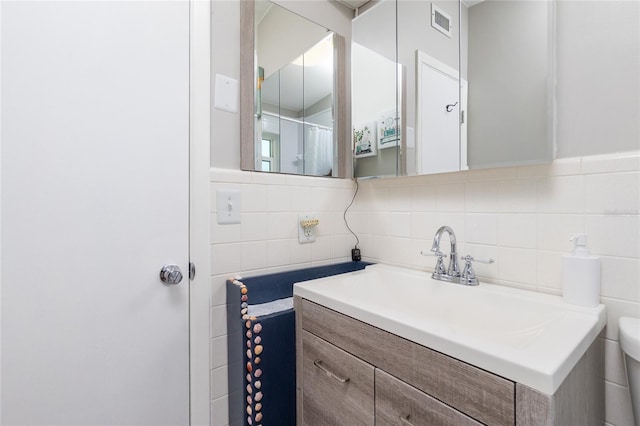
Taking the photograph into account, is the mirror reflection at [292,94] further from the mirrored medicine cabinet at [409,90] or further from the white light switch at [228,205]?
the white light switch at [228,205]

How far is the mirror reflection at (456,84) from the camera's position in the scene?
901 millimetres

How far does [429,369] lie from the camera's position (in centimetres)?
65

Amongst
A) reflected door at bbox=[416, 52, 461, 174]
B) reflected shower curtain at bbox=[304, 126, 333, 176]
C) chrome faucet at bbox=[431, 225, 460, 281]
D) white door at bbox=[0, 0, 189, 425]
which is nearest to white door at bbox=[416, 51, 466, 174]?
reflected door at bbox=[416, 52, 461, 174]

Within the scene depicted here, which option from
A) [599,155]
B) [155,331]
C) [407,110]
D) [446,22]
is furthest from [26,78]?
[599,155]

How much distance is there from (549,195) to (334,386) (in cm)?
86

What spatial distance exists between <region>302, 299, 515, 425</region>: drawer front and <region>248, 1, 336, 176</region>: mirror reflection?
656mm

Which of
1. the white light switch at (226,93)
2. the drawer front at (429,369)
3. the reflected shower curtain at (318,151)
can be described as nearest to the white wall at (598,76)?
the drawer front at (429,369)

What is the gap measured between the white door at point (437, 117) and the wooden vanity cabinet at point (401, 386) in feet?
2.25

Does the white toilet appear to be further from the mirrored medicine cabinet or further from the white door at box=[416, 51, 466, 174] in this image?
the white door at box=[416, 51, 466, 174]

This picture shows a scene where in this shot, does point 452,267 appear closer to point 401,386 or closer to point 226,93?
point 401,386

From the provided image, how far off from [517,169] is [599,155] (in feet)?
0.64

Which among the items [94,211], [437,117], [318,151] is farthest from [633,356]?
[94,211]

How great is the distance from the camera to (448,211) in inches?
44.9

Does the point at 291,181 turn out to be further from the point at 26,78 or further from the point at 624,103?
the point at 624,103
